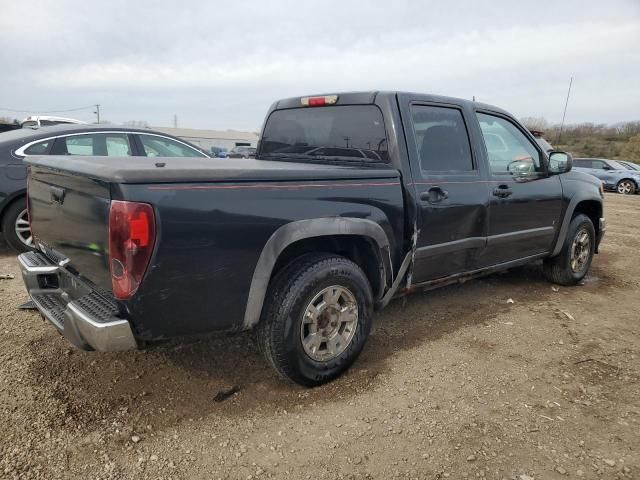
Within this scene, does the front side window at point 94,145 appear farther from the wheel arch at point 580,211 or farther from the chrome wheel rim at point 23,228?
the wheel arch at point 580,211

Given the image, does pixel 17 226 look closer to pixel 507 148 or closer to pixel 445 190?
pixel 445 190

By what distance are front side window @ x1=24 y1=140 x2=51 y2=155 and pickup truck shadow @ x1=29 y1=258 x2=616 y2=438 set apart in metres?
2.86

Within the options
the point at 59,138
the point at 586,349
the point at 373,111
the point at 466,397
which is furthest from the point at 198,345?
the point at 59,138

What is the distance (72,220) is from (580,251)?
502 centimetres

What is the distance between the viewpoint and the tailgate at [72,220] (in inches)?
89.7

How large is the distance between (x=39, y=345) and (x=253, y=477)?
6.54 ft

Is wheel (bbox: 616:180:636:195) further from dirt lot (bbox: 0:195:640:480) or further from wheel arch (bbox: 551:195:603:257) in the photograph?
dirt lot (bbox: 0:195:640:480)

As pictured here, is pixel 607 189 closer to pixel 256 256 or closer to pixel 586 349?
pixel 586 349

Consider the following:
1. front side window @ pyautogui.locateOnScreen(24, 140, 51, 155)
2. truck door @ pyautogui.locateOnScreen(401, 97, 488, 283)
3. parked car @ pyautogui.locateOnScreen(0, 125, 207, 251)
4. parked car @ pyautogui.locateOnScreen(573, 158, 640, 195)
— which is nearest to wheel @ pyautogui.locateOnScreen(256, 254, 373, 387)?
truck door @ pyautogui.locateOnScreen(401, 97, 488, 283)

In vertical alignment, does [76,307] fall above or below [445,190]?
below

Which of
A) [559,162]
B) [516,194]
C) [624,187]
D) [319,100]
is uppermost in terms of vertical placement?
[319,100]

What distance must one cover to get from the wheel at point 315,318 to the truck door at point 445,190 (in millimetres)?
666

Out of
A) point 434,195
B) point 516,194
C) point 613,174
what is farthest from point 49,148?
point 613,174

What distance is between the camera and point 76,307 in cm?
233
